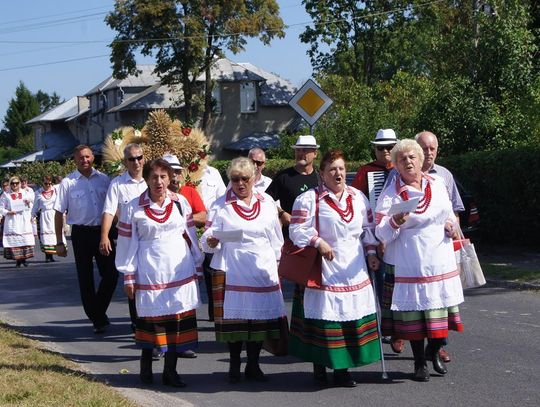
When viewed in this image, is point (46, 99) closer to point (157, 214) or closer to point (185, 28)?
point (185, 28)

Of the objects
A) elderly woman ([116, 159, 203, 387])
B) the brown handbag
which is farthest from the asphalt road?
the brown handbag

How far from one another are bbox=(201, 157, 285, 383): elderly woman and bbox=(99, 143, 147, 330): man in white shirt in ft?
7.38

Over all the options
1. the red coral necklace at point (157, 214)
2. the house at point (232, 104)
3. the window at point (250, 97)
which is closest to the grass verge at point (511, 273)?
the red coral necklace at point (157, 214)

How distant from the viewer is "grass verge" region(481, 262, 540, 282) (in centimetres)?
1464

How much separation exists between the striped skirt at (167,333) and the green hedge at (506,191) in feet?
36.9

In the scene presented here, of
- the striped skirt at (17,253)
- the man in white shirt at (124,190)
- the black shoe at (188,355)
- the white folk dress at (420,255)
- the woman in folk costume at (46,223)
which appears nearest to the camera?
the white folk dress at (420,255)

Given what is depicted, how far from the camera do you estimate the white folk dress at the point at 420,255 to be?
25.7ft

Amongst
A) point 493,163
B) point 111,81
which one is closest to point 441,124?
point 493,163

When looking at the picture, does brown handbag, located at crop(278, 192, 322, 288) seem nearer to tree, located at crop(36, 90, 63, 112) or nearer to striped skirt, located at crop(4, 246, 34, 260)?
striped skirt, located at crop(4, 246, 34, 260)

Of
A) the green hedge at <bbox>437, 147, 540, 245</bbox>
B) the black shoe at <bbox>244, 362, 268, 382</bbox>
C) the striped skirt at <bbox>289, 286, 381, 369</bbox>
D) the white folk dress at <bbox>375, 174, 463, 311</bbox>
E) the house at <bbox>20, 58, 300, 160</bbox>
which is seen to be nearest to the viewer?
the striped skirt at <bbox>289, 286, 381, 369</bbox>

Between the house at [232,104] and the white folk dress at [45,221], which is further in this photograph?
the house at [232,104]

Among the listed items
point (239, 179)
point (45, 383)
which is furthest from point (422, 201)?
point (45, 383)

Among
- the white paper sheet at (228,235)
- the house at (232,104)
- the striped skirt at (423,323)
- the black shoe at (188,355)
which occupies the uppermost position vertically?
the house at (232,104)

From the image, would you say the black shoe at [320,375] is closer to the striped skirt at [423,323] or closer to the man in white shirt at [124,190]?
the striped skirt at [423,323]
